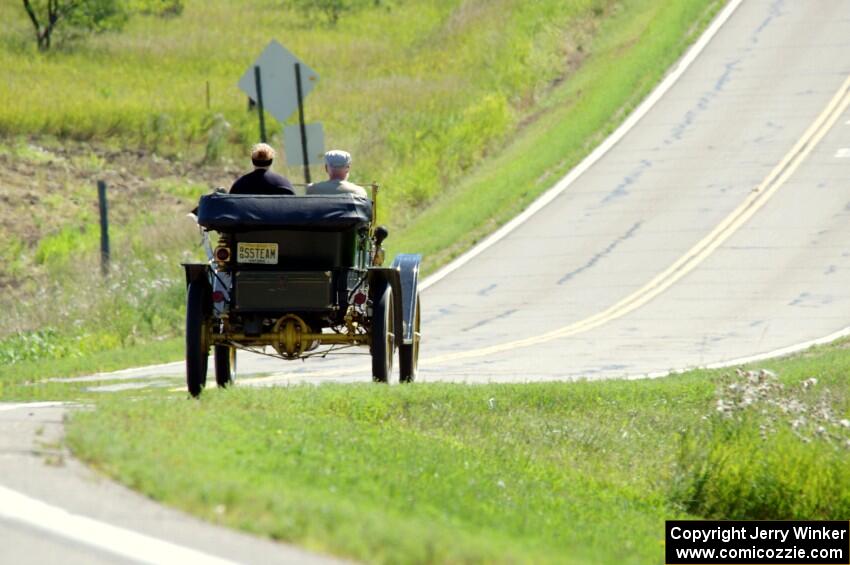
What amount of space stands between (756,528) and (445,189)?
22.6m

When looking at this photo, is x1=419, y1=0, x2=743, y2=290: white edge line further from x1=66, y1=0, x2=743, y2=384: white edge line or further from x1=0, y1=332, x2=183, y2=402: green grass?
x1=0, y1=332, x2=183, y2=402: green grass

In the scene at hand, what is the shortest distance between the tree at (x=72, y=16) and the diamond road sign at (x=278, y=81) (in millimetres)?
28621

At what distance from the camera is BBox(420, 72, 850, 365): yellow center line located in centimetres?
1922

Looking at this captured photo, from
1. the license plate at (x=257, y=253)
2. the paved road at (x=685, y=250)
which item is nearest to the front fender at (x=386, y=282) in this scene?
the license plate at (x=257, y=253)

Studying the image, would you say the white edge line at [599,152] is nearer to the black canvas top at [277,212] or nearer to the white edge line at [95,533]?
the black canvas top at [277,212]

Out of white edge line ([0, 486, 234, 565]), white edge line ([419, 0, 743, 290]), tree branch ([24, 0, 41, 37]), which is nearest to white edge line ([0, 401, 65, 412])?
white edge line ([0, 486, 234, 565])

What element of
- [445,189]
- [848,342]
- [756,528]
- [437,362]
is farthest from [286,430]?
[445,189]

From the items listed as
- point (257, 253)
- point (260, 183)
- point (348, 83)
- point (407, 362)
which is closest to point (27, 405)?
point (257, 253)

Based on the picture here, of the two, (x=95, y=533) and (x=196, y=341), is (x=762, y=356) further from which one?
(x=95, y=533)

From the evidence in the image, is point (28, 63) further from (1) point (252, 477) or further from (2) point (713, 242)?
(1) point (252, 477)

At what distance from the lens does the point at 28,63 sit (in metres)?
46.4

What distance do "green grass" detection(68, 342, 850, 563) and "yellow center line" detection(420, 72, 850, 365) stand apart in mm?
4969

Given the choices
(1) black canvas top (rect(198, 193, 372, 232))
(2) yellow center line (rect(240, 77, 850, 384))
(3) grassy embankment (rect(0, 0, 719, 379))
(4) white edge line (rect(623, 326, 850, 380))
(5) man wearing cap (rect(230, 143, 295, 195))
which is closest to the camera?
(1) black canvas top (rect(198, 193, 372, 232))

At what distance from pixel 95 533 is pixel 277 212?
6.33m
